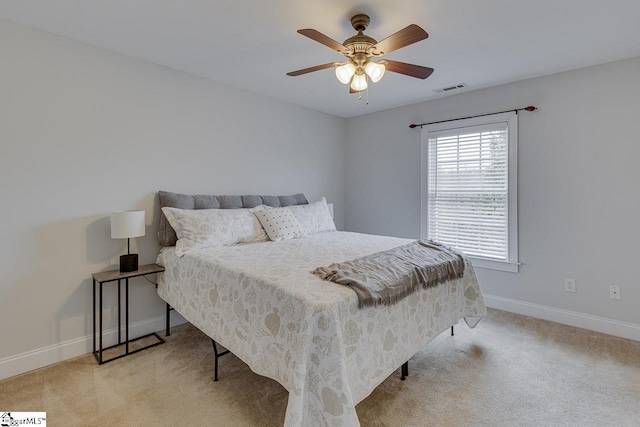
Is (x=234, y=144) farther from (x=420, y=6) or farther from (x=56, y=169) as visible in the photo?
(x=420, y=6)

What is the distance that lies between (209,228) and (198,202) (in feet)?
1.57

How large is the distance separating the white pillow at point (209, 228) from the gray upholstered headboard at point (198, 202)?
13 centimetres

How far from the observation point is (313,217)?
137 inches

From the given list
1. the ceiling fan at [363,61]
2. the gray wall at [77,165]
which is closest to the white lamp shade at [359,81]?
the ceiling fan at [363,61]

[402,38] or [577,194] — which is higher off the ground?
[402,38]

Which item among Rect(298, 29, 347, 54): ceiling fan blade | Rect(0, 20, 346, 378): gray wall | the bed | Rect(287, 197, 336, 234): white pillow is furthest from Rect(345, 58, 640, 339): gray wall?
Rect(0, 20, 346, 378): gray wall

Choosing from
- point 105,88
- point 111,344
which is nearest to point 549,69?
point 105,88

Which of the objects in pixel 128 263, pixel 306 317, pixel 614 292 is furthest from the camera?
pixel 614 292

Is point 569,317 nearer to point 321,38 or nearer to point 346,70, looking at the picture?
point 346,70

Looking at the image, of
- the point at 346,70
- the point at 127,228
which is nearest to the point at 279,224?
the point at 127,228

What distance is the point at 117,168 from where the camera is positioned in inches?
102

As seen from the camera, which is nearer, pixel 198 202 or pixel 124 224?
pixel 124 224

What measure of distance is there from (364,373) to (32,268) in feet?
8.06

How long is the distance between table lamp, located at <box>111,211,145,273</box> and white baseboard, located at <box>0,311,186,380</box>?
2.04 ft
